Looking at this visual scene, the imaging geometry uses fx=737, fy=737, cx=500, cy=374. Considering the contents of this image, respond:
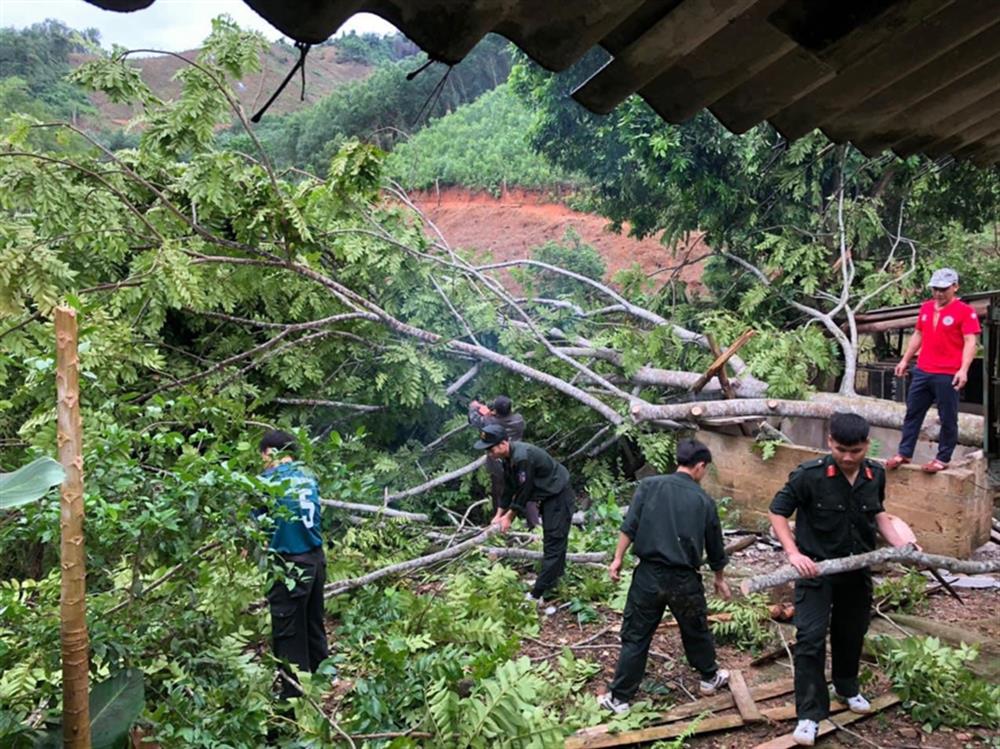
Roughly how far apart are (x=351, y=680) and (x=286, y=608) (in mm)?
872

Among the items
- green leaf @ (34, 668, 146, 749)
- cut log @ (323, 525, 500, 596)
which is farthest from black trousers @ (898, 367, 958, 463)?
green leaf @ (34, 668, 146, 749)

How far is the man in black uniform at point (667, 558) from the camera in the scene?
157 inches

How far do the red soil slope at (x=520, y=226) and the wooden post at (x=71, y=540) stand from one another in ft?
76.9

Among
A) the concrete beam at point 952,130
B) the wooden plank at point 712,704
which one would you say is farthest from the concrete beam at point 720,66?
the wooden plank at point 712,704

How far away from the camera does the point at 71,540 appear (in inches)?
73.4

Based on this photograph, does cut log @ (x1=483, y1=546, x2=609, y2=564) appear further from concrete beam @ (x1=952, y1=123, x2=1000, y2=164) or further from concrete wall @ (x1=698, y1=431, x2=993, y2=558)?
concrete beam @ (x1=952, y1=123, x2=1000, y2=164)

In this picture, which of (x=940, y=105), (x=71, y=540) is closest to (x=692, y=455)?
(x=940, y=105)

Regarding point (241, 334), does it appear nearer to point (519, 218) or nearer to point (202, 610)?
point (202, 610)

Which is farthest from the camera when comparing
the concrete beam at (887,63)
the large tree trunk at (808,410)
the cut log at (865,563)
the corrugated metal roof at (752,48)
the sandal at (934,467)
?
the large tree trunk at (808,410)

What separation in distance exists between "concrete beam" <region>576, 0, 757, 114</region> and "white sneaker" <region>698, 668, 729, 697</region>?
3423 mm

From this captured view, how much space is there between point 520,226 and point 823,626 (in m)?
25.0

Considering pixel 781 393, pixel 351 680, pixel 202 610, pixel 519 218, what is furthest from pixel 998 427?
pixel 519 218

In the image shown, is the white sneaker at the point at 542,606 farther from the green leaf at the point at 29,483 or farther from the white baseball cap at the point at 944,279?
the green leaf at the point at 29,483

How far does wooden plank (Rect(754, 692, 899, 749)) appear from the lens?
360cm
